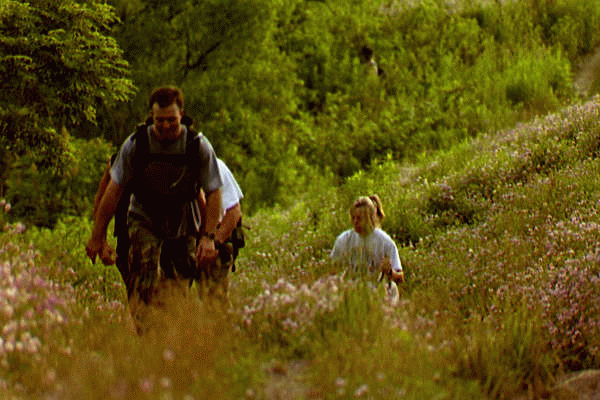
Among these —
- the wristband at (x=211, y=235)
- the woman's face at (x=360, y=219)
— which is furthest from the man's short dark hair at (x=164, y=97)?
the woman's face at (x=360, y=219)

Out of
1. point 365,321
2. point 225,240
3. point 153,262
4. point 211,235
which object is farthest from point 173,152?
point 365,321

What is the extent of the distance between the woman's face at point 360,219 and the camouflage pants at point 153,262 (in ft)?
4.72

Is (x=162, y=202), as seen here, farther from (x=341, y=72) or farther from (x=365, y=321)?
(x=341, y=72)

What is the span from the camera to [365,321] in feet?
18.9

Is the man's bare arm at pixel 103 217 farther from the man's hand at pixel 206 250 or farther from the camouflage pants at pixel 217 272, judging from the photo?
the camouflage pants at pixel 217 272

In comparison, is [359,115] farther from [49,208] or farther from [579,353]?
[579,353]

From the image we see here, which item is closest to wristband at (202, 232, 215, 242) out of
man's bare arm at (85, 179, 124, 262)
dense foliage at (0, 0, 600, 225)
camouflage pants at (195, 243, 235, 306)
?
camouflage pants at (195, 243, 235, 306)

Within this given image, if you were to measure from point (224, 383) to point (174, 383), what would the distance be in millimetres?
257

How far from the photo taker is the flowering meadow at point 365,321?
488cm

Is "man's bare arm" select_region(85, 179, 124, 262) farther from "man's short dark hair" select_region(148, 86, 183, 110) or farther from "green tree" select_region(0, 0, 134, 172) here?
"green tree" select_region(0, 0, 134, 172)

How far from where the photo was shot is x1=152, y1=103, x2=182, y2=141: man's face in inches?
260

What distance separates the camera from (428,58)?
2456cm

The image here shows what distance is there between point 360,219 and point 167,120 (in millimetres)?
2095

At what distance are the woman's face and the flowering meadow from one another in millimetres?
578
